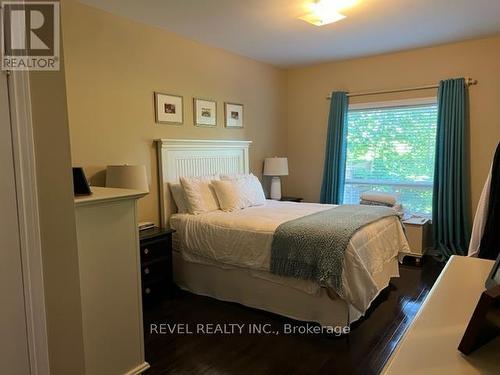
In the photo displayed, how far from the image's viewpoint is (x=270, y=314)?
2955mm

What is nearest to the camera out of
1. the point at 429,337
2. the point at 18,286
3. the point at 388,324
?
the point at 429,337

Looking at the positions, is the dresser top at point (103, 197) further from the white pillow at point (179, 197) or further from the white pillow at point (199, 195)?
the white pillow at point (179, 197)

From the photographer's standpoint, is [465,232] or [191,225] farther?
[465,232]

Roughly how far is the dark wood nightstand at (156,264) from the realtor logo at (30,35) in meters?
1.89

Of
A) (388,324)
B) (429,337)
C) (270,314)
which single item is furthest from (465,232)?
(429,337)

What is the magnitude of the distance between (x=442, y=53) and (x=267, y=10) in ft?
7.99

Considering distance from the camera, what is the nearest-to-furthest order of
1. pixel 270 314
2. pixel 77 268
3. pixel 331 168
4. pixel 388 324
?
1. pixel 77 268
2. pixel 388 324
3. pixel 270 314
4. pixel 331 168

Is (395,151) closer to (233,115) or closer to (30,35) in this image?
(233,115)

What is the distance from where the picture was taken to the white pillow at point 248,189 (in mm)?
3881

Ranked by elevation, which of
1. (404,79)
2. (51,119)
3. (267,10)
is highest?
(267,10)

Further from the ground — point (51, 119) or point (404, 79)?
point (404, 79)

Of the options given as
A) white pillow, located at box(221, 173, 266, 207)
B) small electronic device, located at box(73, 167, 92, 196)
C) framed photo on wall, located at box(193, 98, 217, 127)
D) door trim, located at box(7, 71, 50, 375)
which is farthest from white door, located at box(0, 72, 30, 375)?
framed photo on wall, located at box(193, 98, 217, 127)

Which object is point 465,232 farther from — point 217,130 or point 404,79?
point 217,130

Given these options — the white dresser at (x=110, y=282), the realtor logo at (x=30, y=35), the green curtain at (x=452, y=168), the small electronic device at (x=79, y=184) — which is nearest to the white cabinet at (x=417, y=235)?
the green curtain at (x=452, y=168)
